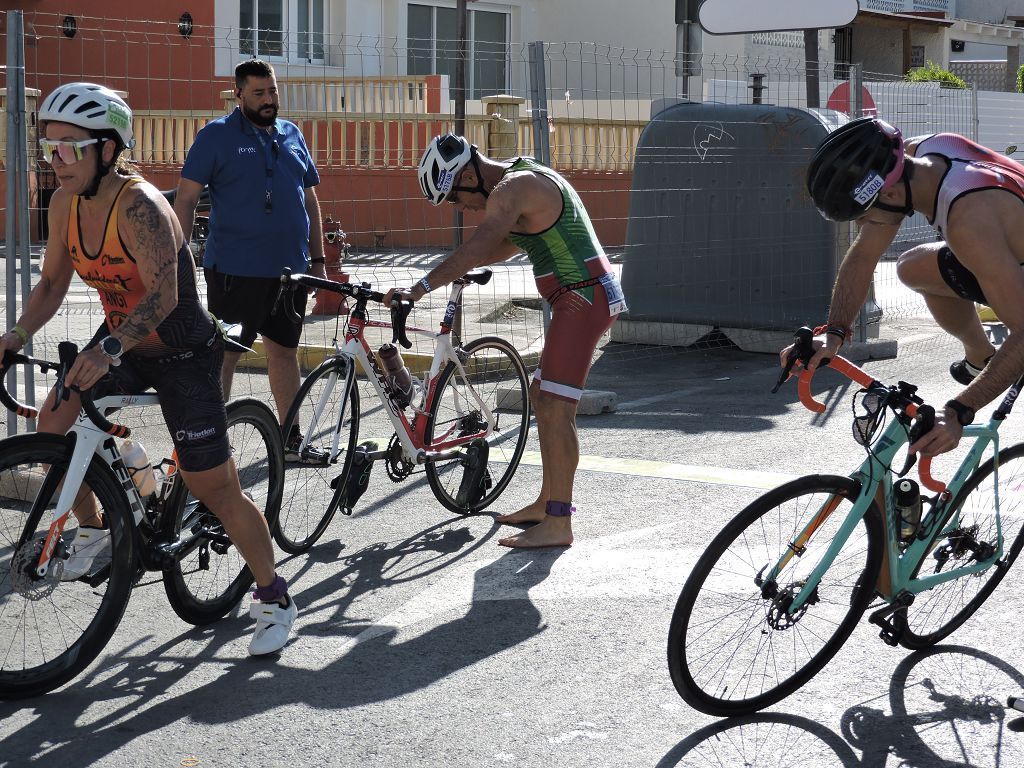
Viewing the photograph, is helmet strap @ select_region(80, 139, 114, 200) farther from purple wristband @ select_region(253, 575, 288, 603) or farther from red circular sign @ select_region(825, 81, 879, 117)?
red circular sign @ select_region(825, 81, 879, 117)

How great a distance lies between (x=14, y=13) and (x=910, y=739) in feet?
16.5

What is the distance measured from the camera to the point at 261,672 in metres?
4.47

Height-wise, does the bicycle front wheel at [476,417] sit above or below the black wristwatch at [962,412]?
below

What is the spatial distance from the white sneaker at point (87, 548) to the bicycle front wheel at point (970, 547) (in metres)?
2.58

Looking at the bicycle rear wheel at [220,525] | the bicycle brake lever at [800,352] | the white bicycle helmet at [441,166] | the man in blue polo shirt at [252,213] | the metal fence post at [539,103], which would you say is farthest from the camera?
the metal fence post at [539,103]

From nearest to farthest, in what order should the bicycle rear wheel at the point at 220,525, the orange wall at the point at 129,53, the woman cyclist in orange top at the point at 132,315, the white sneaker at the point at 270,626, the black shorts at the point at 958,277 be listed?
the woman cyclist in orange top at the point at 132,315
the white sneaker at the point at 270,626
the bicycle rear wheel at the point at 220,525
the black shorts at the point at 958,277
the orange wall at the point at 129,53

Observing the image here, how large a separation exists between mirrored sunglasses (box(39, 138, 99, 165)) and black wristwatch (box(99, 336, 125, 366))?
1.86ft

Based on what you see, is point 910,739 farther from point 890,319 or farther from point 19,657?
point 890,319

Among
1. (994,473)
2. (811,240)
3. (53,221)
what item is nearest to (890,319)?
(811,240)

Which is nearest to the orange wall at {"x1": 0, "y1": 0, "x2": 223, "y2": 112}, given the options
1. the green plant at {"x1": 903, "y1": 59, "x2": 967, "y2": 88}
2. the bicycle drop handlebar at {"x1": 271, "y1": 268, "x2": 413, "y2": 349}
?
the bicycle drop handlebar at {"x1": 271, "y1": 268, "x2": 413, "y2": 349}

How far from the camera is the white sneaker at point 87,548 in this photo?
4.32 metres

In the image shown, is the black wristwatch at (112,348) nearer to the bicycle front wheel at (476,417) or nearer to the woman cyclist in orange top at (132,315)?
the woman cyclist in orange top at (132,315)

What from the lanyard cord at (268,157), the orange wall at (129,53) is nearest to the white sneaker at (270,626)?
the lanyard cord at (268,157)

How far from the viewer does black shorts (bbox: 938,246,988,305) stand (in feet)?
15.9
